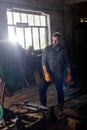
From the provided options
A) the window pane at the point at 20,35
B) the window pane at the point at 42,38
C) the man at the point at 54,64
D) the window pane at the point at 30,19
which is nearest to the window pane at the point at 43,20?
the window pane at the point at 42,38

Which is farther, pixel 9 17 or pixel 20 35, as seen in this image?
pixel 20 35

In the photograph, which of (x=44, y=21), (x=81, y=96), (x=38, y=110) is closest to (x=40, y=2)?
(x=44, y=21)

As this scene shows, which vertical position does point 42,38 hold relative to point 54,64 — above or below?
above

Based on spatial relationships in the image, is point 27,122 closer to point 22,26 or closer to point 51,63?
point 51,63

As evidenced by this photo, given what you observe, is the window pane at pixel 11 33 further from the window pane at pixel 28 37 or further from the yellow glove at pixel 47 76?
the yellow glove at pixel 47 76

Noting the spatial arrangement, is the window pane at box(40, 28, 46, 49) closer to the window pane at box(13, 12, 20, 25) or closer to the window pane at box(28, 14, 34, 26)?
the window pane at box(28, 14, 34, 26)

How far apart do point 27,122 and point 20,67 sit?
1.30 metres

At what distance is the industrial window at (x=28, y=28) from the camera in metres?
10.7

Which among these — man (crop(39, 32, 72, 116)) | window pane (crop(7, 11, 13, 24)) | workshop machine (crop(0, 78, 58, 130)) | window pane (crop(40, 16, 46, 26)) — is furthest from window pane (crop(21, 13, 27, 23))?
workshop machine (crop(0, 78, 58, 130))

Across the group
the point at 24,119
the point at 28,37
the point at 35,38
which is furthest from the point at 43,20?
the point at 24,119

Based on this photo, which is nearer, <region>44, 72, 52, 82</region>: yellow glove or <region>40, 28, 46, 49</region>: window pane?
<region>44, 72, 52, 82</region>: yellow glove

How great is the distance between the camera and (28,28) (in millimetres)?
11750

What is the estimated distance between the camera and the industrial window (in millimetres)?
10702

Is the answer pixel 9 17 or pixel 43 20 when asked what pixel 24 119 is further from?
pixel 43 20
